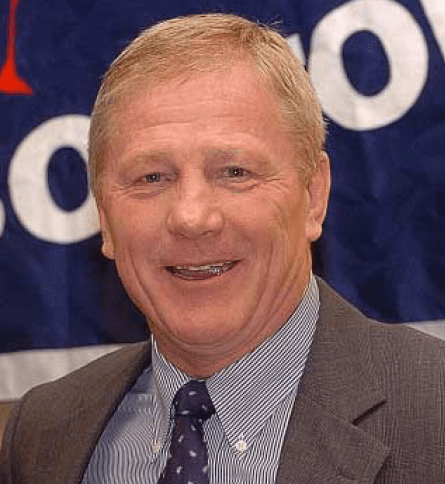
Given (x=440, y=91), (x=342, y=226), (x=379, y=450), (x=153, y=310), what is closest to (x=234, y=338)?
(x=153, y=310)

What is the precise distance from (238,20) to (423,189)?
570 mm

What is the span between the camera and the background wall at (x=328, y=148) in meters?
1.95

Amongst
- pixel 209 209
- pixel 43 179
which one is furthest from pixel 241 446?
pixel 43 179

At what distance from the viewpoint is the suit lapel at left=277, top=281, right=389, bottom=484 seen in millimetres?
1371

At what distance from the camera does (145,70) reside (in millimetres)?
1485

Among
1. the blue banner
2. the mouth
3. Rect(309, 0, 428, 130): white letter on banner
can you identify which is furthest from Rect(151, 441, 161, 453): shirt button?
Rect(309, 0, 428, 130): white letter on banner

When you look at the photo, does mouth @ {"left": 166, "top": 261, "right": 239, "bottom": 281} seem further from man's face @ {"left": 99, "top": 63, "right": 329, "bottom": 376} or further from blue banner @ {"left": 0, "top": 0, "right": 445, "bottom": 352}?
blue banner @ {"left": 0, "top": 0, "right": 445, "bottom": 352}

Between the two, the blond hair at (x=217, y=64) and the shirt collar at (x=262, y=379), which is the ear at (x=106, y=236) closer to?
the blond hair at (x=217, y=64)

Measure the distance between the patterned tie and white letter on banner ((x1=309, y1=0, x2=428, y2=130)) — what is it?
653 mm

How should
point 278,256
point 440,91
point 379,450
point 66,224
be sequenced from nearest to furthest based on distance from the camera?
point 379,450, point 278,256, point 440,91, point 66,224

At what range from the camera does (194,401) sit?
1.52 m

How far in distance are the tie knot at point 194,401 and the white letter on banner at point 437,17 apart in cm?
78

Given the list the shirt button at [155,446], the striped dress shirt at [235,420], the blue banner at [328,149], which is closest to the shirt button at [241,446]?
the striped dress shirt at [235,420]

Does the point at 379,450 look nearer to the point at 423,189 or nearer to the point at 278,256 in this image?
the point at 278,256
